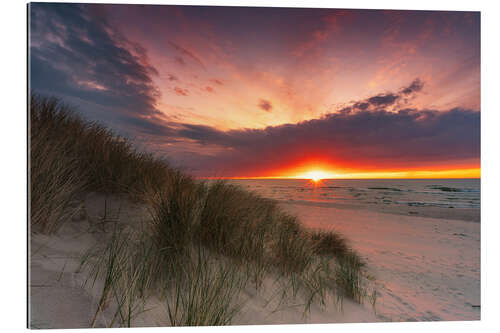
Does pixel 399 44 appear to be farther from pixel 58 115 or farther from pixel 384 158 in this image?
pixel 58 115

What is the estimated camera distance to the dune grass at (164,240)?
47.3 inches

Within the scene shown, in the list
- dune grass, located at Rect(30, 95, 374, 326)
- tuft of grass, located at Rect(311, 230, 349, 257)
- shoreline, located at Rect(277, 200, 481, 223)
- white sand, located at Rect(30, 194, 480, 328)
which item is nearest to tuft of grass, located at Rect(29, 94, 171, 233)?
dune grass, located at Rect(30, 95, 374, 326)

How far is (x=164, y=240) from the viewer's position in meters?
1.43

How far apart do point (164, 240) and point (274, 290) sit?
2.73 feet

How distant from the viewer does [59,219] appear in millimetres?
1444

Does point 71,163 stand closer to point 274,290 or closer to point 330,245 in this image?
point 274,290

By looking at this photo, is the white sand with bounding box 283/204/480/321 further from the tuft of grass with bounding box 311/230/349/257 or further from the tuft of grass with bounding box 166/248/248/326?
the tuft of grass with bounding box 166/248/248/326

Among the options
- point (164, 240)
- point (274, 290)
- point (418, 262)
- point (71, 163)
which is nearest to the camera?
point (164, 240)

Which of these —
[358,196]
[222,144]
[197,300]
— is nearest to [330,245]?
[222,144]

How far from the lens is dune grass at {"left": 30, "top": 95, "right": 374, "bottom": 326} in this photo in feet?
3.94

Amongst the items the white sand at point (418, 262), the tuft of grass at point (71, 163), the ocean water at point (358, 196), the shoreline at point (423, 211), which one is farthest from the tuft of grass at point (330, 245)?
the shoreline at point (423, 211)

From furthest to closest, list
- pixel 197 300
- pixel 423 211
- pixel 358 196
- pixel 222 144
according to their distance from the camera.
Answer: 1. pixel 358 196
2. pixel 423 211
3. pixel 222 144
4. pixel 197 300
